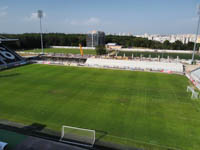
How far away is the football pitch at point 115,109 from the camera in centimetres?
1112

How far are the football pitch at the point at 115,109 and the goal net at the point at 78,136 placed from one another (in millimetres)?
926

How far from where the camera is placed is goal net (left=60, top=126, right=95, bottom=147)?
10270 millimetres

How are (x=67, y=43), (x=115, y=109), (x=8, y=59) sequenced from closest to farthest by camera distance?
(x=115, y=109), (x=8, y=59), (x=67, y=43)

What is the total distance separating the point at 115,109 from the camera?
588 inches

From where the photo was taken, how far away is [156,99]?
17594 mm

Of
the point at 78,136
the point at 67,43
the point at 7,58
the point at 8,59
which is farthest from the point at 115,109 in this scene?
the point at 67,43

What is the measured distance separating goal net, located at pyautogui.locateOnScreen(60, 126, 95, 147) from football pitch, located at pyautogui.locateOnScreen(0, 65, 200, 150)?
926 millimetres

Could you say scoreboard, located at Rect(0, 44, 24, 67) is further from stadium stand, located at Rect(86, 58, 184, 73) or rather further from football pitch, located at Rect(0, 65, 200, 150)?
stadium stand, located at Rect(86, 58, 184, 73)

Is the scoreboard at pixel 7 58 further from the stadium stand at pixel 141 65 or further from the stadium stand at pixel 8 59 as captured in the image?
the stadium stand at pixel 141 65

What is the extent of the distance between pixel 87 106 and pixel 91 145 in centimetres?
573

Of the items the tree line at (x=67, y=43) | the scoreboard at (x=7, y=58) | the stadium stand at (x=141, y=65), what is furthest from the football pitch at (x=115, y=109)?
the tree line at (x=67, y=43)

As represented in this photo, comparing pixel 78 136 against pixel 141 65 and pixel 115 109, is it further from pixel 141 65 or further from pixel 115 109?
pixel 141 65

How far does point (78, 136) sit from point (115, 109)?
5.32m

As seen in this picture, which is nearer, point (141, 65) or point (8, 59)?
point (141, 65)
